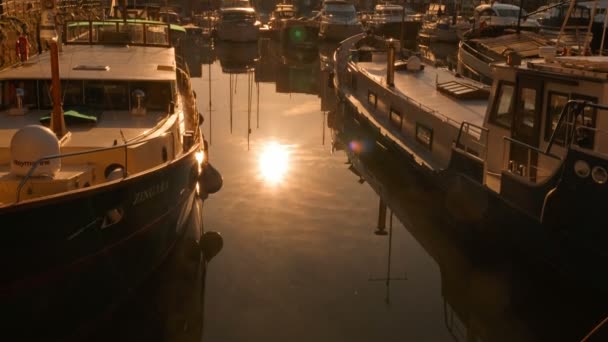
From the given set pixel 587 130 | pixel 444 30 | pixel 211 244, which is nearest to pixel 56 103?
pixel 211 244

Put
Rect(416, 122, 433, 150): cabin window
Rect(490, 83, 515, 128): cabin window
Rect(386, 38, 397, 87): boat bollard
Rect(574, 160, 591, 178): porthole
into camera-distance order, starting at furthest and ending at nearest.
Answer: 1. Rect(386, 38, 397, 87): boat bollard
2. Rect(416, 122, 433, 150): cabin window
3. Rect(490, 83, 515, 128): cabin window
4. Rect(574, 160, 591, 178): porthole

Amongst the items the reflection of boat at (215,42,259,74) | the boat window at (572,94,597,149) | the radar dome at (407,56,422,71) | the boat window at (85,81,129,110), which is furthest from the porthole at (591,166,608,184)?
the reflection of boat at (215,42,259,74)

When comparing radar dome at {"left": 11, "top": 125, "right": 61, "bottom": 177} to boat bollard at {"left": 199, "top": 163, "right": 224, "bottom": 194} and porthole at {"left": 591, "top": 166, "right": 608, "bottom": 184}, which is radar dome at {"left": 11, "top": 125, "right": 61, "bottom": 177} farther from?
porthole at {"left": 591, "top": 166, "right": 608, "bottom": 184}

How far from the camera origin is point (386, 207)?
63.9 ft

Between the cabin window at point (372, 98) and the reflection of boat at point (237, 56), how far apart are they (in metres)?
20.0

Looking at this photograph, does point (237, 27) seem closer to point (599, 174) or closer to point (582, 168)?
point (582, 168)

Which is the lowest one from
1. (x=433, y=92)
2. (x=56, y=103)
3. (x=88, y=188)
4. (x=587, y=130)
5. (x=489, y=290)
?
(x=489, y=290)

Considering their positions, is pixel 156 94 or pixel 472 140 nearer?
pixel 156 94

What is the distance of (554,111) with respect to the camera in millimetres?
14789

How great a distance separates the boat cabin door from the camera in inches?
594

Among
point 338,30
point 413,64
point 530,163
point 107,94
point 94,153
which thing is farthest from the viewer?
point 338,30

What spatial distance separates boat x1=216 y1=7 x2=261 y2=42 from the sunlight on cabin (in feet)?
137

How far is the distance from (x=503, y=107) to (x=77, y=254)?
10152mm

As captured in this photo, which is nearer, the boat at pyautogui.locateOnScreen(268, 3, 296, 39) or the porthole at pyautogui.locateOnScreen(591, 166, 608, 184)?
the porthole at pyautogui.locateOnScreen(591, 166, 608, 184)
